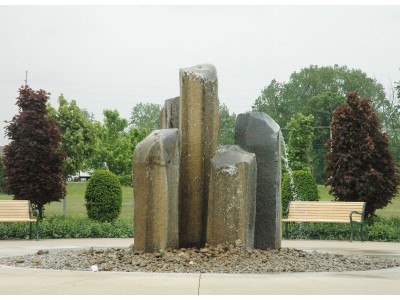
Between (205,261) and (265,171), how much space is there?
79.5 inches

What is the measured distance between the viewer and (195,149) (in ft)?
36.8

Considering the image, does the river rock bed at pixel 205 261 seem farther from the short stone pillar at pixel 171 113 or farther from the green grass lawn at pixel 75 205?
the green grass lawn at pixel 75 205

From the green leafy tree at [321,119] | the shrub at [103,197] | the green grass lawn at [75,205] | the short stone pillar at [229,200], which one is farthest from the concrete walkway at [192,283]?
the green leafy tree at [321,119]

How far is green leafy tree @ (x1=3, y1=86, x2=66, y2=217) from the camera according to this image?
70.5 feet

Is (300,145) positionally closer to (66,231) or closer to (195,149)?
(66,231)

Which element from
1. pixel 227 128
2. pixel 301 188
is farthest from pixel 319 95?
pixel 301 188

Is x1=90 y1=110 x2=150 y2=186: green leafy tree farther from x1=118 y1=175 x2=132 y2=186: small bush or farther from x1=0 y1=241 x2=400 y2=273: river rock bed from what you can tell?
x1=0 y1=241 x2=400 y2=273: river rock bed

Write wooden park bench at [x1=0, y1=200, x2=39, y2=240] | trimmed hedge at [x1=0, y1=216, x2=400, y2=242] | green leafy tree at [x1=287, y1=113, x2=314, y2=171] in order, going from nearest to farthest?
trimmed hedge at [x1=0, y1=216, x2=400, y2=242] < wooden park bench at [x1=0, y1=200, x2=39, y2=240] < green leafy tree at [x1=287, y1=113, x2=314, y2=171]

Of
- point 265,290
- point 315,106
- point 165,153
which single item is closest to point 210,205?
point 165,153

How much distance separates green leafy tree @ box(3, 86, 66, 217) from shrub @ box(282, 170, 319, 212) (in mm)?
6366

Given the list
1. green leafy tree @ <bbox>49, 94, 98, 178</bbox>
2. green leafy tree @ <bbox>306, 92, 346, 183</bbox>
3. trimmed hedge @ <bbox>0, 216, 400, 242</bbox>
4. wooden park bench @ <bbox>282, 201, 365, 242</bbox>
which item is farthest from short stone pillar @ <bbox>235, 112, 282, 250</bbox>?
green leafy tree @ <bbox>306, 92, 346, 183</bbox>

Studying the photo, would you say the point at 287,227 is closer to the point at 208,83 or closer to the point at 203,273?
the point at 208,83

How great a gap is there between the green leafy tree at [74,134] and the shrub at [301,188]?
514 inches

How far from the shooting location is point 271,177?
11.5m
